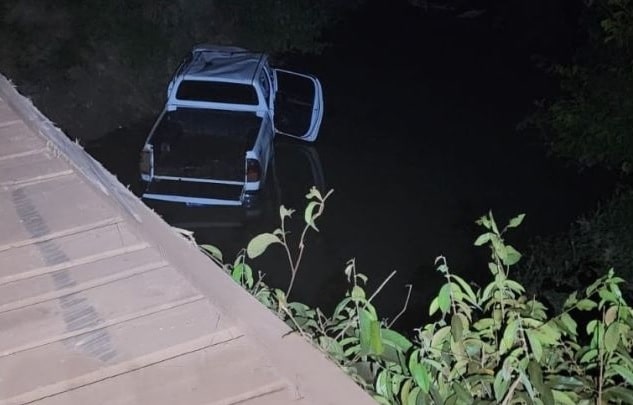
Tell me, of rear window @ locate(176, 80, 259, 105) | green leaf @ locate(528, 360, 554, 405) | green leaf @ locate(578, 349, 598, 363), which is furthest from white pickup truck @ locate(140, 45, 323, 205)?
green leaf @ locate(528, 360, 554, 405)

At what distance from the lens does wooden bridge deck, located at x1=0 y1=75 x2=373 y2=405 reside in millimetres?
Answer: 2055

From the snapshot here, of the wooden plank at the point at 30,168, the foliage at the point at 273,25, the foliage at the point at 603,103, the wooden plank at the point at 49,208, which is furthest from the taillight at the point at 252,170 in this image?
the wooden plank at the point at 49,208

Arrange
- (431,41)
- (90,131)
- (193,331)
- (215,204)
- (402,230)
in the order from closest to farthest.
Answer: (193,331)
(215,204)
(402,230)
(90,131)
(431,41)

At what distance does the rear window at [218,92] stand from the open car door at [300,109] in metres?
1.23

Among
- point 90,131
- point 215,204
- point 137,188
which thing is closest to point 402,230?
point 215,204

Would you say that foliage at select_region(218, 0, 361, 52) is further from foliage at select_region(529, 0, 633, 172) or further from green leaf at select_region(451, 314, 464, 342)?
green leaf at select_region(451, 314, 464, 342)

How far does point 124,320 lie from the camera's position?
91.9 inches

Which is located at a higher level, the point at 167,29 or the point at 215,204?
the point at 167,29

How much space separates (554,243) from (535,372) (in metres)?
9.19

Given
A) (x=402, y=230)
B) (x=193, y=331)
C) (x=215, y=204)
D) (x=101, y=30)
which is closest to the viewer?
(x=193, y=331)

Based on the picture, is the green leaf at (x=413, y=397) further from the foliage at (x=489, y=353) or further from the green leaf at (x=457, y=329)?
the green leaf at (x=457, y=329)

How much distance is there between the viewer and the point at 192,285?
2.48m

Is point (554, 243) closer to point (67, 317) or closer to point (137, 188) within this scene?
point (137, 188)

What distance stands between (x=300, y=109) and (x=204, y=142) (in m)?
2.62
